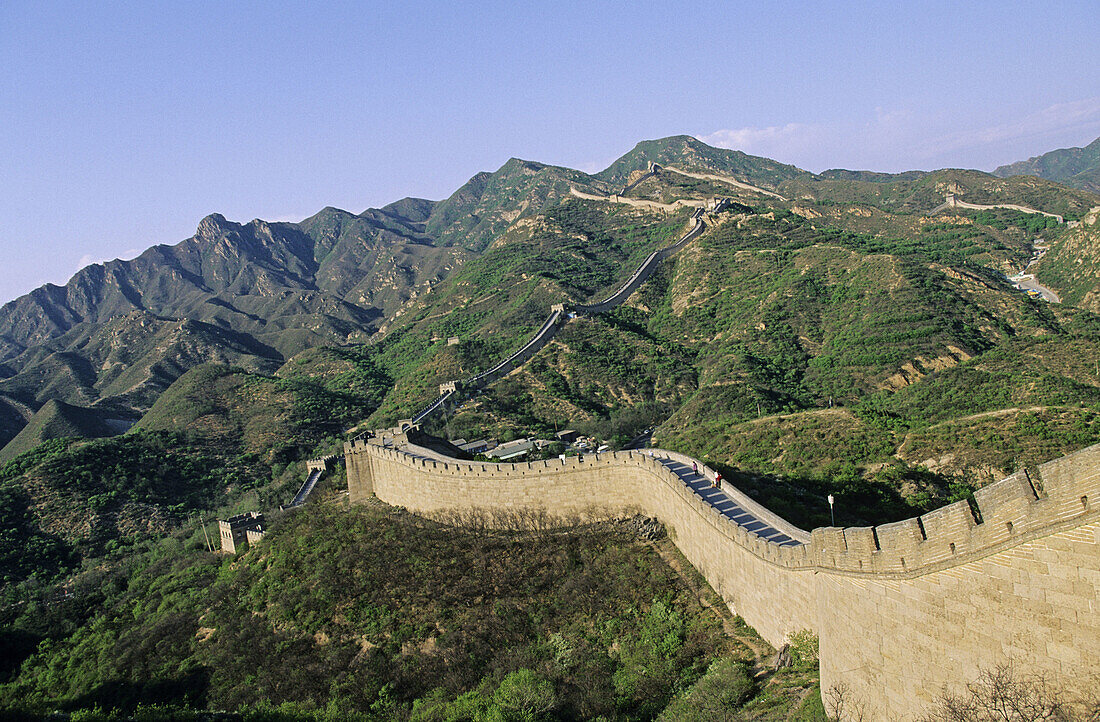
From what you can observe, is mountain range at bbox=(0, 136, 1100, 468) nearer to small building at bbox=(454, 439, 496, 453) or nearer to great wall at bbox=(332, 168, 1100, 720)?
small building at bbox=(454, 439, 496, 453)

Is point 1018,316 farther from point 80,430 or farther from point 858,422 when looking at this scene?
point 80,430

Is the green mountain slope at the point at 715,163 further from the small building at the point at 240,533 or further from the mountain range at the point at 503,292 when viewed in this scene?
the small building at the point at 240,533

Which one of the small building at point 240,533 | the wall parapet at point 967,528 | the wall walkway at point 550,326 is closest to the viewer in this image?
the wall parapet at point 967,528

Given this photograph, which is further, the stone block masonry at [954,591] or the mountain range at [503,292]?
the mountain range at [503,292]

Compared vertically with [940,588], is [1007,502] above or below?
above

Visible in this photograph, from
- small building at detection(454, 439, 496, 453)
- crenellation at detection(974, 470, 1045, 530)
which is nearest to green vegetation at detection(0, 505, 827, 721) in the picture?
crenellation at detection(974, 470, 1045, 530)

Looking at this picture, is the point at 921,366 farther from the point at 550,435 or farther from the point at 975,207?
the point at 975,207

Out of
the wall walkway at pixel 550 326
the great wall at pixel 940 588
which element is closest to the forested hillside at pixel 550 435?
the wall walkway at pixel 550 326

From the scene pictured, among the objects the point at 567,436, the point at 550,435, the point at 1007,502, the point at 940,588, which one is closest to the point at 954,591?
the point at 940,588

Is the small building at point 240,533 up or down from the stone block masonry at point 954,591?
down
